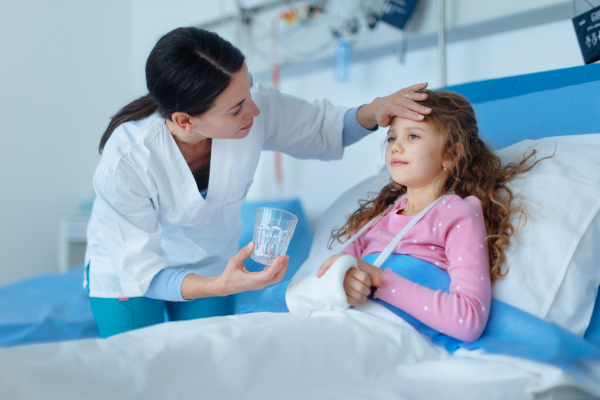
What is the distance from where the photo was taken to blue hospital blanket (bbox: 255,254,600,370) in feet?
2.53

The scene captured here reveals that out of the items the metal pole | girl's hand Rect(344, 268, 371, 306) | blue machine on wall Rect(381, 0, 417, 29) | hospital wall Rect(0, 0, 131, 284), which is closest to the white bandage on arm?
girl's hand Rect(344, 268, 371, 306)

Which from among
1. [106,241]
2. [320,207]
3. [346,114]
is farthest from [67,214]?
[346,114]

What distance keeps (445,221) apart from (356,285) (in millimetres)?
247

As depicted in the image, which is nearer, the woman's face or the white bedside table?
the woman's face

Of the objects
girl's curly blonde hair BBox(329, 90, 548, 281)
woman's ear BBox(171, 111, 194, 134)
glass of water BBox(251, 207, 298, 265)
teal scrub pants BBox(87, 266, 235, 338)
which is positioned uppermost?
woman's ear BBox(171, 111, 194, 134)

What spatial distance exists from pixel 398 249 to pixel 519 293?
0.26 meters

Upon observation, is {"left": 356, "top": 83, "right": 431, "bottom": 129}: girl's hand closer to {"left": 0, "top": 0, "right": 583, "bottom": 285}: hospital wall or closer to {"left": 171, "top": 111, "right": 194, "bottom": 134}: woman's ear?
{"left": 171, "top": 111, "right": 194, "bottom": 134}: woman's ear

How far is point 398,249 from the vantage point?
40.8 inches

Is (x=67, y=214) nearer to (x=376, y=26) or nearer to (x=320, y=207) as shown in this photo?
(x=320, y=207)

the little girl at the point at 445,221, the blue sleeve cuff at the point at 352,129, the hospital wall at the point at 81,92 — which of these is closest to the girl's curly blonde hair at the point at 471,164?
the little girl at the point at 445,221

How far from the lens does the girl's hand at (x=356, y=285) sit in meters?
0.87

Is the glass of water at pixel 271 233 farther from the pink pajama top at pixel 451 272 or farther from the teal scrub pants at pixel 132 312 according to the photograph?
the teal scrub pants at pixel 132 312

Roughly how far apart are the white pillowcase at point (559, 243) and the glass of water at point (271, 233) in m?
0.43

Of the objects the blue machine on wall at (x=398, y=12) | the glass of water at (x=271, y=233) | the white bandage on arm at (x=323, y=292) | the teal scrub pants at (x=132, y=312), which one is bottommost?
the teal scrub pants at (x=132, y=312)
